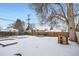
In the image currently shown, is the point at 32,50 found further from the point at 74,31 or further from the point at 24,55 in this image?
the point at 74,31

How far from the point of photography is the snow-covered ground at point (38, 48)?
175 cm

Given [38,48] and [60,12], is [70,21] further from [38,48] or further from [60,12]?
[38,48]

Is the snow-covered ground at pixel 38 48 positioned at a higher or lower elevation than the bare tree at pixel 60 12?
lower

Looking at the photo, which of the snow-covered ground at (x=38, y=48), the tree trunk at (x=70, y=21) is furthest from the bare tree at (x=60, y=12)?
the snow-covered ground at (x=38, y=48)

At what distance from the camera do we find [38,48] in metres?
1.78

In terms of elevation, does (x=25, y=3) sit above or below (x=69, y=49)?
above

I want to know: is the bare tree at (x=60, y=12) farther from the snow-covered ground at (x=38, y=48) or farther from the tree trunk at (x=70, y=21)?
the snow-covered ground at (x=38, y=48)

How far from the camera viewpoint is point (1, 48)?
1.76 metres

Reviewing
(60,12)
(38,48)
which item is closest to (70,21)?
(60,12)

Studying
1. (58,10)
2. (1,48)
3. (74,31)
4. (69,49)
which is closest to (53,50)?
(69,49)

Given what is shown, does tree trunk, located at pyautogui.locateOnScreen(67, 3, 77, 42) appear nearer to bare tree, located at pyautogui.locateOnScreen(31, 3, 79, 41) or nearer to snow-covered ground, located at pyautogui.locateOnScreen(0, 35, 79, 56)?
bare tree, located at pyautogui.locateOnScreen(31, 3, 79, 41)

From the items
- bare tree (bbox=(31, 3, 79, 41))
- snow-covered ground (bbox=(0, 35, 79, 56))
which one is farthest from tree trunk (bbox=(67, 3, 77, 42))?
snow-covered ground (bbox=(0, 35, 79, 56))

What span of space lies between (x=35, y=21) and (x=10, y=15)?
31cm

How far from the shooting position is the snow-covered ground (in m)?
1.75
